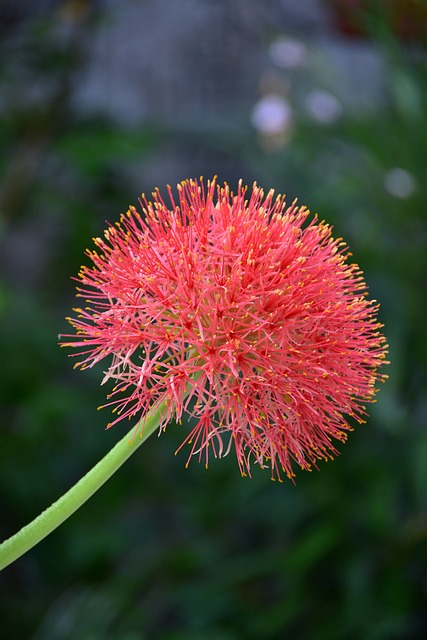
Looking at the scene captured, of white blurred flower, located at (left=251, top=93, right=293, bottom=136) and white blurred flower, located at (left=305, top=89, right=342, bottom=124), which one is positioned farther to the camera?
white blurred flower, located at (left=305, top=89, right=342, bottom=124)

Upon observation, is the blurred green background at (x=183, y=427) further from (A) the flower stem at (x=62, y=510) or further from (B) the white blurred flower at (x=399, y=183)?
(A) the flower stem at (x=62, y=510)

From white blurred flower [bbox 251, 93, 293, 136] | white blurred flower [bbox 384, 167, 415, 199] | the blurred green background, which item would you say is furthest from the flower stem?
white blurred flower [bbox 251, 93, 293, 136]

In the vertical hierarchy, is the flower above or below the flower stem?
above

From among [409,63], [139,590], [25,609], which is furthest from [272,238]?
[409,63]

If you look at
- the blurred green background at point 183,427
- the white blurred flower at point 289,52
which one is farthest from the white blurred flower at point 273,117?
the white blurred flower at point 289,52

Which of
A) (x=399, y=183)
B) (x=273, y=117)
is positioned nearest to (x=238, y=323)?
(x=399, y=183)

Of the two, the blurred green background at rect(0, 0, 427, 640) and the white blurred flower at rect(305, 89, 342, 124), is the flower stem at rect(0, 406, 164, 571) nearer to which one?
the blurred green background at rect(0, 0, 427, 640)

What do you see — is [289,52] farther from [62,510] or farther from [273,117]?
[62,510]
